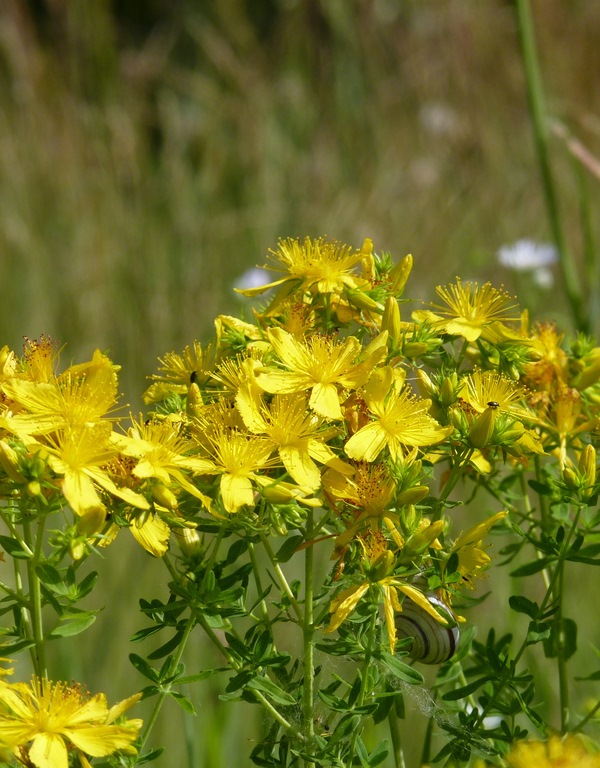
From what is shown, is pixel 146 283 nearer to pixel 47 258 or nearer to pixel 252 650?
pixel 47 258

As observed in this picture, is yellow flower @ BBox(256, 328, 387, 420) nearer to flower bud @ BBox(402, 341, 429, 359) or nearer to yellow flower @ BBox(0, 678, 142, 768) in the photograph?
flower bud @ BBox(402, 341, 429, 359)

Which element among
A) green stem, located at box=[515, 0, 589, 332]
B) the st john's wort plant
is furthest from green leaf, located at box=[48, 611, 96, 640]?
green stem, located at box=[515, 0, 589, 332]

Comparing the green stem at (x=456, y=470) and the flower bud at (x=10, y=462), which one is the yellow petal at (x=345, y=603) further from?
the flower bud at (x=10, y=462)

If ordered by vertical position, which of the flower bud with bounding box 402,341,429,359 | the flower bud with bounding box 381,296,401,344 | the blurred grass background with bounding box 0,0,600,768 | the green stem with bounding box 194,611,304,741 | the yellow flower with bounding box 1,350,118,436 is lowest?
the green stem with bounding box 194,611,304,741

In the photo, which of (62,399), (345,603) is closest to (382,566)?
(345,603)

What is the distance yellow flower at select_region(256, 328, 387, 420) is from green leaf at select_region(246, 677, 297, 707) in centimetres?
29

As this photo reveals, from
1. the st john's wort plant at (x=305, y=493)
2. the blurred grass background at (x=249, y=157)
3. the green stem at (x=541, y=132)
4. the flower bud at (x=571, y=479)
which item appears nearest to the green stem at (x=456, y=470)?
the st john's wort plant at (x=305, y=493)

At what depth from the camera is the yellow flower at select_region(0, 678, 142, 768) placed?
0.89 m

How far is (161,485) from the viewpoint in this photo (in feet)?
3.27

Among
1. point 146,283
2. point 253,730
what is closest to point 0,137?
point 146,283

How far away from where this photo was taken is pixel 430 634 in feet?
3.61

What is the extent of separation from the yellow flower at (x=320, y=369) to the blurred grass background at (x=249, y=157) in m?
1.47

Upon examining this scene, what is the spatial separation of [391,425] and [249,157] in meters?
3.36

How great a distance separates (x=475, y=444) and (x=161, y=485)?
342mm
